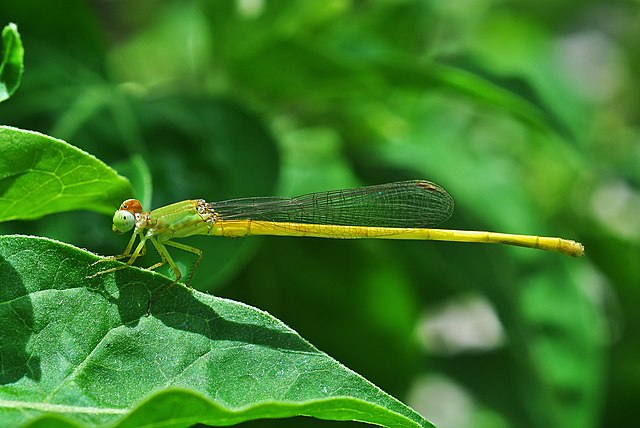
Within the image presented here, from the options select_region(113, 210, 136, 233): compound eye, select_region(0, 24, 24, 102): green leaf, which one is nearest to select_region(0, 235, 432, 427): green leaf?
select_region(0, 24, 24, 102): green leaf

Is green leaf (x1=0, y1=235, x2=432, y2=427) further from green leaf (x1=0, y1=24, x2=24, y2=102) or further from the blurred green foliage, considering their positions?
the blurred green foliage

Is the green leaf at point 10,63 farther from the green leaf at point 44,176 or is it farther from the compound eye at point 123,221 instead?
the compound eye at point 123,221

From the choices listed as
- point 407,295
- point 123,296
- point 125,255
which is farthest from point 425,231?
point 123,296

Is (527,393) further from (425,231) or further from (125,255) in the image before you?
(125,255)

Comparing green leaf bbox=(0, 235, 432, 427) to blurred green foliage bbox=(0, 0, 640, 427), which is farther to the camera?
blurred green foliage bbox=(0, 0, 640, 427)

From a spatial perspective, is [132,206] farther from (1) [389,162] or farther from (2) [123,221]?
(1) [389,162]

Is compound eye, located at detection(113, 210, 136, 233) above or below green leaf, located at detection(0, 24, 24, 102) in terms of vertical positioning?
below

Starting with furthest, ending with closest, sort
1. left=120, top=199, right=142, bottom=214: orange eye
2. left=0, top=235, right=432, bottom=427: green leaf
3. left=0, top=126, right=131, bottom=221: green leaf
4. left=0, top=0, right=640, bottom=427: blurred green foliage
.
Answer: left=0, top=0, right=640, bottom=427: blurred green foliage → left=120, top=199, right=142, bottom=214: orange eye → left=0, top=126, right=131, bottom=221: green leaf → left=0, top=235, right=432, bottom=427: green leaf
